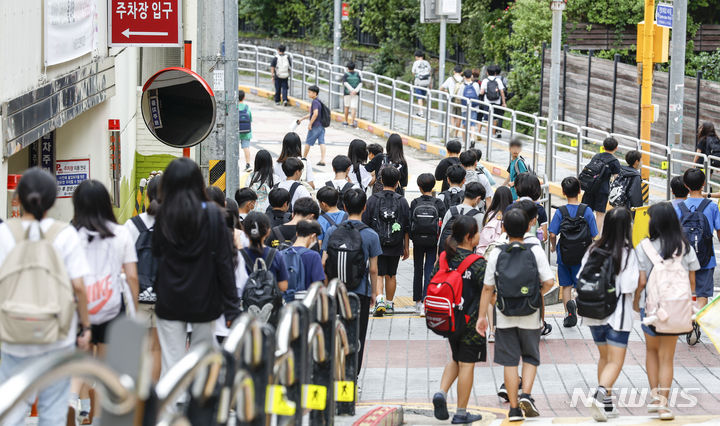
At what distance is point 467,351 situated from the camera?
7465 millimetres

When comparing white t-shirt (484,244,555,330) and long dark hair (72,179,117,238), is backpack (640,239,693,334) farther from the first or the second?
long dark hair (72,179,117,238)

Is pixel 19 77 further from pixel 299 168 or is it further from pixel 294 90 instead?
pixel 294 90

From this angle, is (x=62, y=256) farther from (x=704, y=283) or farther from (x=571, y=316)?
(x=704, y=283)

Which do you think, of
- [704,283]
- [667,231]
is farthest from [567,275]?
[667,231]

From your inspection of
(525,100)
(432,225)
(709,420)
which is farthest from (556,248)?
(525,100)

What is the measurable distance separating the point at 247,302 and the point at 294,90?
23961mm

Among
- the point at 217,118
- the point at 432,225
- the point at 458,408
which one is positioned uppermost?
the point at 217,118

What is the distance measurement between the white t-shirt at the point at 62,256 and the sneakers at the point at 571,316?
5.74 m

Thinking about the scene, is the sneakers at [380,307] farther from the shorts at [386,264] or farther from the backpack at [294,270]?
the backpack at [294,270]

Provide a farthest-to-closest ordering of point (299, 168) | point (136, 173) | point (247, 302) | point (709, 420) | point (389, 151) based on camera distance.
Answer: point (136, 173), point (389, 151), point (299, 168), point (709, 420), point (247, 302)

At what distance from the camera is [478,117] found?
23328 mm

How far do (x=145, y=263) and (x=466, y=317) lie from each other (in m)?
2.16

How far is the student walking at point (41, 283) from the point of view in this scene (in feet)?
17.1

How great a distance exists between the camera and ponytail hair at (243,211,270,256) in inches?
280
